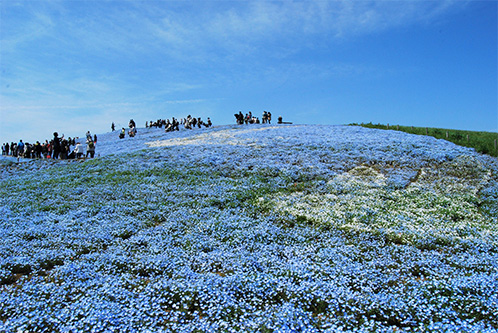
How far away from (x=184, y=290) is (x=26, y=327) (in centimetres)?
283

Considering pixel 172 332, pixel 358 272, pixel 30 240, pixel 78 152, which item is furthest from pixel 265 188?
pixel 78 152

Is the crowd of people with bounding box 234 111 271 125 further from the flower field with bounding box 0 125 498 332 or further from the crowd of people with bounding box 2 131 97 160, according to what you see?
the flower field with bounding box 0 125 498 332

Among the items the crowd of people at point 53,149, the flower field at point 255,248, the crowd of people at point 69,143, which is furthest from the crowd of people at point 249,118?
the flower field at point 255,248

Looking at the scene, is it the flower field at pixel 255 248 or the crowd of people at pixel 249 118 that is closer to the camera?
the flower field at pixel 255 248

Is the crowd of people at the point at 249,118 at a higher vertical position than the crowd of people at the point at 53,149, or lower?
higher

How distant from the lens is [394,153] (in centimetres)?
2164

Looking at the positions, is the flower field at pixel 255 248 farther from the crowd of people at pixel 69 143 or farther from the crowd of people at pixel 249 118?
the crowd of people at pixel 249 118

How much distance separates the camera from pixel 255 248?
954cm

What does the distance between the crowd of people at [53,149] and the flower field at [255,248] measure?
7.72 meters

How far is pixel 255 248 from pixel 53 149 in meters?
29.0

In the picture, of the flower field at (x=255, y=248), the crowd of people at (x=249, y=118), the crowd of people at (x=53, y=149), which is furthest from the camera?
the crowd of people at (x=249, y=118)

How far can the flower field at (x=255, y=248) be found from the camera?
637cm

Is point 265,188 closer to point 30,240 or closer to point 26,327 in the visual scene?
point 30,240

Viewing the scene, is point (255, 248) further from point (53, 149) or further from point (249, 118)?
point (249, 118)
